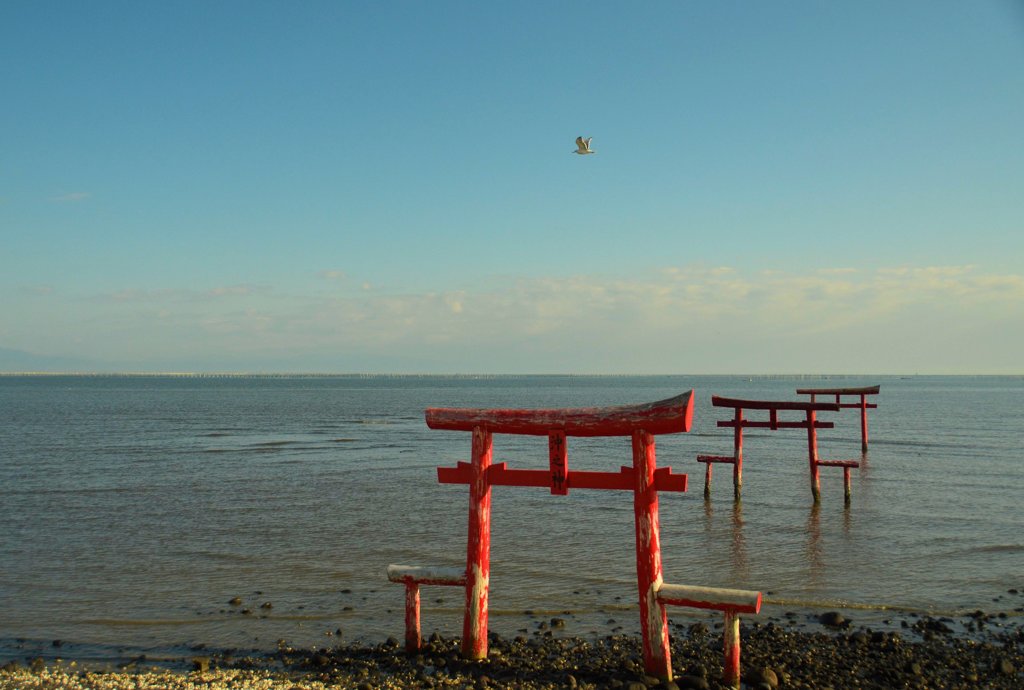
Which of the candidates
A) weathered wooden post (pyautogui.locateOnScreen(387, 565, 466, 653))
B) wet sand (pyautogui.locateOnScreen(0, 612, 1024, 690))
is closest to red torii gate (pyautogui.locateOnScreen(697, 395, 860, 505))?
wet sand (pyautogui.locateOnScreen(0, 612, 1024, 690))

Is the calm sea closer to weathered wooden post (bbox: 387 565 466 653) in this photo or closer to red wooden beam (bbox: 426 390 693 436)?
weathered wooden post (bbox: 387 565 466 653)

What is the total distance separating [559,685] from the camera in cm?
755

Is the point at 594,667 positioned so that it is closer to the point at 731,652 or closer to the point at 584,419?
the point at 731,652

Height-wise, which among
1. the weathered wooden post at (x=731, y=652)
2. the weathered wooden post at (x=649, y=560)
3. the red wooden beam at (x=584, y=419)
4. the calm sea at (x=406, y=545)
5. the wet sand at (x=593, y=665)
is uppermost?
the red wooden beam at (x=584, y=419)

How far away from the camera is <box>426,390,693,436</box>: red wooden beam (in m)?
7.05

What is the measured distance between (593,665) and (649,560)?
1.54m

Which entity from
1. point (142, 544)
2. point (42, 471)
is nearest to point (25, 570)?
point (142, 544)

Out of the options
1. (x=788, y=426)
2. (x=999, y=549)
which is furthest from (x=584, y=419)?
(x=788, y=426)

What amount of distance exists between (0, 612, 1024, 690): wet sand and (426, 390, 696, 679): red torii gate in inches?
16.8

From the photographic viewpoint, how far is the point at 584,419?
24.9ft

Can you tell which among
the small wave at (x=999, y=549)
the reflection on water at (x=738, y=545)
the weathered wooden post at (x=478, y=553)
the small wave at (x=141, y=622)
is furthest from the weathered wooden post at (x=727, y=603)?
the small wave at (x=999, y=549)

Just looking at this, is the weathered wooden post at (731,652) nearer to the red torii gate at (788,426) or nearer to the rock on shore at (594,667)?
the rock on shore at (594,667)

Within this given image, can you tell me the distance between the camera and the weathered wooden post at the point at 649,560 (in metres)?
7.39

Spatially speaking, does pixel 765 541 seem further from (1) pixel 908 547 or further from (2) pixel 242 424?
(2) pixel 242 424
